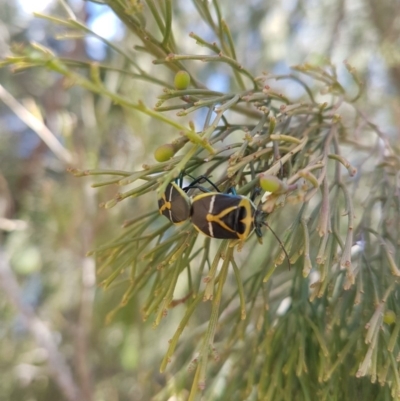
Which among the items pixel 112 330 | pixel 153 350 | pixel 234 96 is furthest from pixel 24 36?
pixel 234 96

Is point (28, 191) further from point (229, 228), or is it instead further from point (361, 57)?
point (229, 228)

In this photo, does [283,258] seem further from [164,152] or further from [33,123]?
[33,123]

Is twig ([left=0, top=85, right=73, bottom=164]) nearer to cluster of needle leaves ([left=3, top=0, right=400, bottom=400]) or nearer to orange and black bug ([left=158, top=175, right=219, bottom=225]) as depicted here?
cluster of needle leaves ([left=3, top=0, right=400, bottom=400])

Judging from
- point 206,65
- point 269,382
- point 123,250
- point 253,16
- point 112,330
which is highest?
point 253,16

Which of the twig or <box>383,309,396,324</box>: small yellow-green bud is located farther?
the twig

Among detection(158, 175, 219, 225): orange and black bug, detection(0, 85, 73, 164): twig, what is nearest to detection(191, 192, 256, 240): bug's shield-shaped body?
detection(158, 175, 219, 225): orange and black bug

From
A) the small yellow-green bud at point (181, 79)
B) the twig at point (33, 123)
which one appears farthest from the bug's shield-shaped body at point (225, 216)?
the twig at point (33, 123)
